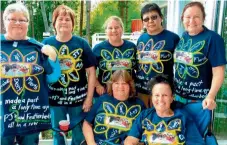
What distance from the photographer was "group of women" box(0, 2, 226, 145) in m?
1.75

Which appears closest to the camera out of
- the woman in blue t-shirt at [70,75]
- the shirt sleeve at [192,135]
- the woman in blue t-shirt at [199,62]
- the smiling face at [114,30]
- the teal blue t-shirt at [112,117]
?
the shirt sleeve at [192,135]

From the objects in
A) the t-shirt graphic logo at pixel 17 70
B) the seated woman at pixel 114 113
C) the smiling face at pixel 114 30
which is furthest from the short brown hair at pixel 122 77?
the t-shirt graphic logo at pixel 17 70

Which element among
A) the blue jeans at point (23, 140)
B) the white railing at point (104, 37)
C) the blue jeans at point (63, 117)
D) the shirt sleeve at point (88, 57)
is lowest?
the blue jeans at point (23, 140)

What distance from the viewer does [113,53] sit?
7.07 ft

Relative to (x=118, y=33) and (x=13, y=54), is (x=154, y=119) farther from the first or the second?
(x=13, y=54)

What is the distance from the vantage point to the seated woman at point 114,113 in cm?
189

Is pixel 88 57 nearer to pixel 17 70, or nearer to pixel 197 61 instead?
pixel 17 70

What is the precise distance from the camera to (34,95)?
182 cm

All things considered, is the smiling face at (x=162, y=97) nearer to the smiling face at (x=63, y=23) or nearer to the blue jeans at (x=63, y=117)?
the blue jeans at (x=63, y=117)

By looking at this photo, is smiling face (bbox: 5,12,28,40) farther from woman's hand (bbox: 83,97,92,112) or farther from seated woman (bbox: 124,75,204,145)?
seated woman (bbox: 124,75,204,145)

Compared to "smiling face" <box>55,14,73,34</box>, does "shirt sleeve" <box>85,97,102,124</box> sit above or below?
below

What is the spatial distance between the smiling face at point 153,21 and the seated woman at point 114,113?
0.42 meters

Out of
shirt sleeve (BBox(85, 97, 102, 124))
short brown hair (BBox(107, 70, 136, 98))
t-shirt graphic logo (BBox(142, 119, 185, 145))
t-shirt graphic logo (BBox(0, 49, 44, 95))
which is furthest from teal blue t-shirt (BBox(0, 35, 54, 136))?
t-shirt graphic logo (BBox(142, 119, 185, 145))

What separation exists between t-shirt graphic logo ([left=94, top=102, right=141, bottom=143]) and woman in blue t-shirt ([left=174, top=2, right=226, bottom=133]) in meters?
0.39
